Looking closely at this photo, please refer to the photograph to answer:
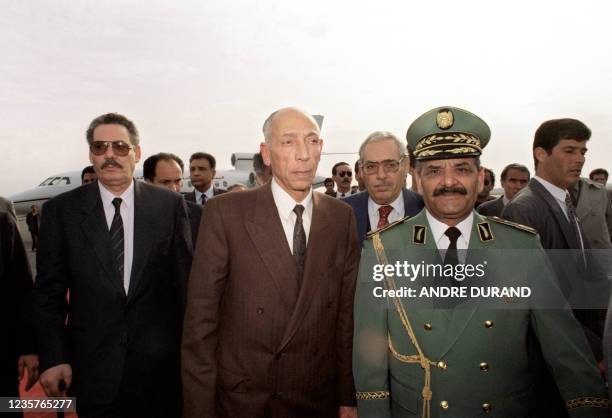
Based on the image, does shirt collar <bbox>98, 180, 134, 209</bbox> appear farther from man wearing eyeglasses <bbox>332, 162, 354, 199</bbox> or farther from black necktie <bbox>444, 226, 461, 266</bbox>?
man wearing eyeglasses <bbox>332, 162, 354, 199</bbox>

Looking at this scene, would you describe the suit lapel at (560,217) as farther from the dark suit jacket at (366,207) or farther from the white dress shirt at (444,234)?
the white dress shirt at (444,234)

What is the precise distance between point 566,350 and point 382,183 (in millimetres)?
1979

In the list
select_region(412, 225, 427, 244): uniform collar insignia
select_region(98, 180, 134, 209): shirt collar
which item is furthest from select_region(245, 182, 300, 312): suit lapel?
select_region(98, 180, 134, 209): shirt collar

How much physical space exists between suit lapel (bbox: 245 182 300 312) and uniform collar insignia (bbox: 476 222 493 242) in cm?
95

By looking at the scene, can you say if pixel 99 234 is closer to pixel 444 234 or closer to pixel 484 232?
pixel 444 234

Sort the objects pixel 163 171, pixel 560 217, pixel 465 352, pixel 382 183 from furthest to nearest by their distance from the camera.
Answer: pixel 163 171 → pixel 382 183 → pixel 560 217 → pixel 465 352

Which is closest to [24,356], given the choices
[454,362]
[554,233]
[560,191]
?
[454,362]

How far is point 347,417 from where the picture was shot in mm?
2293

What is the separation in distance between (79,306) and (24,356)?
758 mm

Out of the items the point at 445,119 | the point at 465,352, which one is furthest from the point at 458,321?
the point at 445,119

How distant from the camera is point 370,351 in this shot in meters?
1.96

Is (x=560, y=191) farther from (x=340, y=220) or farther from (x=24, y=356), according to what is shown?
(x=24, y=356)

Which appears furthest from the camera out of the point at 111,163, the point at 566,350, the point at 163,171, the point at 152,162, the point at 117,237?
the point at 152,162

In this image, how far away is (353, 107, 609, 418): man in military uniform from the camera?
6.05ft
